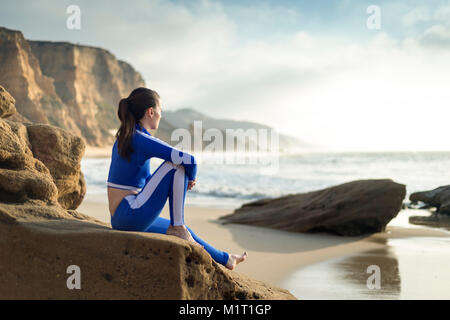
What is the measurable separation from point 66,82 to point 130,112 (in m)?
58.9

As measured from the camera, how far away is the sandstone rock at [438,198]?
7613mm

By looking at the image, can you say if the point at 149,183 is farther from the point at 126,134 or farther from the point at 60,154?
the point at 60,154

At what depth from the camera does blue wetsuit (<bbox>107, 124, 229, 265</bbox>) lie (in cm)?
266

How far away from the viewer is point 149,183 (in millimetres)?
2662

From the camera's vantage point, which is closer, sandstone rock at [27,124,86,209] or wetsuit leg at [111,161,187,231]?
wetsuit leg at [111,161,187,231]

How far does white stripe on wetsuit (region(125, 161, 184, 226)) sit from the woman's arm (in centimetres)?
5

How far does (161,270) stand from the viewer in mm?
2193

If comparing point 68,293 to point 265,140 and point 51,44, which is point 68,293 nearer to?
point 51,44

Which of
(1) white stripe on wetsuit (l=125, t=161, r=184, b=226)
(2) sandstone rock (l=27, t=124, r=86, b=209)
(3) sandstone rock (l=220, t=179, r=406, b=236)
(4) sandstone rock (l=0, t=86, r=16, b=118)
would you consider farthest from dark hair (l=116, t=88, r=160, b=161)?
(3) sandstone rock (l=220, t=179, r=406, b=236)

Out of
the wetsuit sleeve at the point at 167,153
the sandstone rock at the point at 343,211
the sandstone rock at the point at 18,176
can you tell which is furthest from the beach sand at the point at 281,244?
the sandstone rock at the point at 18,176

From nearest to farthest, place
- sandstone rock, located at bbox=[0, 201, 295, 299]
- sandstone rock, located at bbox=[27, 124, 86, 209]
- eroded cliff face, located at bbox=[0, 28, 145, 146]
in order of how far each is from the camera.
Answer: sandstone rock, located at bbox=[0, 201, 295, 299] < sandstone rock, located at bbox=[27, 124, 86, 209] < eroded cliff face, located at bbox=[0, 28, 145, 146]

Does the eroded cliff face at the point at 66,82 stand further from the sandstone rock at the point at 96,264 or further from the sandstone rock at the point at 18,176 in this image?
the sandstone rock at the point at 96,264

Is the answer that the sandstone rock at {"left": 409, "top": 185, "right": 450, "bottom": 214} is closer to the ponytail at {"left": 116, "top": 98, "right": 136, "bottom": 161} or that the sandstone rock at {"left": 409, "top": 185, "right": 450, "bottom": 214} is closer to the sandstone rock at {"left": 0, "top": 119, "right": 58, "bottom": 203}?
the ponytail at {"left": 116, "top": 98, "right": 136, "bottom": 161}
